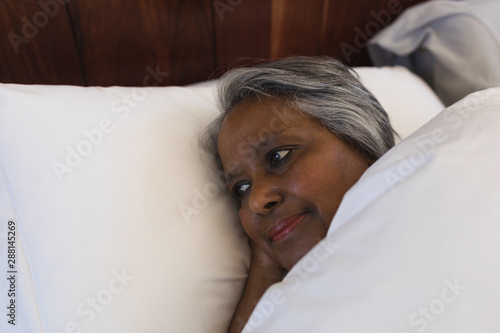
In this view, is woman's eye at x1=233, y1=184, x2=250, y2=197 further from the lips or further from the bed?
the lips

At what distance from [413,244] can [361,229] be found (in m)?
0.07

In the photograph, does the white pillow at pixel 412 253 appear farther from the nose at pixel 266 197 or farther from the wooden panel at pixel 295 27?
the wooden panel at pixel 295 27

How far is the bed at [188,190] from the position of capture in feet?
1.99

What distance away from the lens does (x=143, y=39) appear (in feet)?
3.69

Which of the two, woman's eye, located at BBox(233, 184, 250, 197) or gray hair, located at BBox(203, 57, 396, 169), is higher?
gray hair, located at BBox(203, 57, 396, 169)

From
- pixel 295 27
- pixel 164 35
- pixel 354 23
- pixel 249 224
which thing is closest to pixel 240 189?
pixel 249 224

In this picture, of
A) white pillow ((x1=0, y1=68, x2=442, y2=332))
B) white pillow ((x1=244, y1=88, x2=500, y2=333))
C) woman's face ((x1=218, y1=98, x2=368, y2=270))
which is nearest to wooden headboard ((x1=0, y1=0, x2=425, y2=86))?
white pillow ((x1=0, y1=68, x2=442, y2=332))

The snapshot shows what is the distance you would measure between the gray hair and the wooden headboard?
25 cm

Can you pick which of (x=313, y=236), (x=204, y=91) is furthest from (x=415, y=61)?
(x=313, y=236)

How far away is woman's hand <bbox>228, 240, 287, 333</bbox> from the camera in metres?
0.90

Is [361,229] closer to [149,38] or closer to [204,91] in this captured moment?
[204,91]

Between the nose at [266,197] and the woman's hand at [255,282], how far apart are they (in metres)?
0.14

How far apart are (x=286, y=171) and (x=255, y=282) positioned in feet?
0.82

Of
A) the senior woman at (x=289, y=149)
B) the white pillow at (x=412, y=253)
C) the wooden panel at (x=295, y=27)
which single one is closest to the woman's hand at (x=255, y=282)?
the senior woman at (x=289, y=149)
